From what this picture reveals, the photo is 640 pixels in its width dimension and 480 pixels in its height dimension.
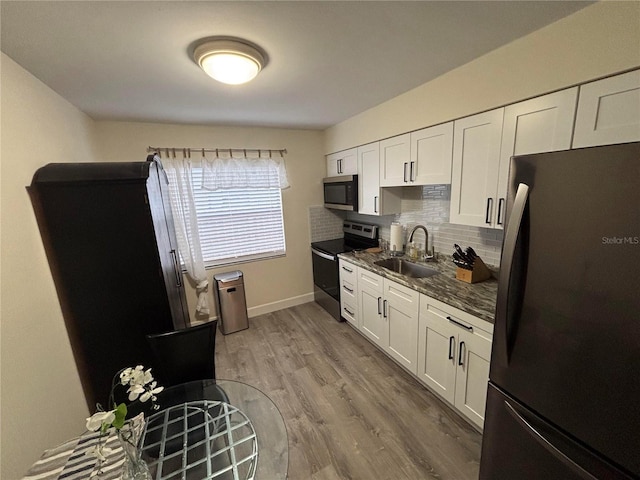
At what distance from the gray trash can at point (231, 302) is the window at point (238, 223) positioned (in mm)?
302

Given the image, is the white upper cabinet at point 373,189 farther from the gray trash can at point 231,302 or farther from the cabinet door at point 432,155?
the gray trash can at point 231,302

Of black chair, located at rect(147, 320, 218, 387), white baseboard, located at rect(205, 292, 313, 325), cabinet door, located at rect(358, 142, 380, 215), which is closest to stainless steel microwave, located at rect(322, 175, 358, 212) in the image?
cabinet door, located at rect(358, 142, 380, 215)

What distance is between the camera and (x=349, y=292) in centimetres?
292

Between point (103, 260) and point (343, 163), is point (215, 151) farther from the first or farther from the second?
point (103, 260)

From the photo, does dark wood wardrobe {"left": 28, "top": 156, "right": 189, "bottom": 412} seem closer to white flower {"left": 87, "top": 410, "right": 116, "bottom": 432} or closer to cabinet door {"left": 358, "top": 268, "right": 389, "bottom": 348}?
white flower {"left": 87, "top": 410, "right": 116, "bottom": 432}

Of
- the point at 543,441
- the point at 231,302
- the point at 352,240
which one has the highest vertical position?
the point at 352,240

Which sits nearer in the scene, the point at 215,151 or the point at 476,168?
the point at 476,168

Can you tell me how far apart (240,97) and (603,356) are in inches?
99.1

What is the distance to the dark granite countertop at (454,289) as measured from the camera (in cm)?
153

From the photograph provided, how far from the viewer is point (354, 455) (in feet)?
5.35

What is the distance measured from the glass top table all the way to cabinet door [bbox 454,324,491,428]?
3.97ft

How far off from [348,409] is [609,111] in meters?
2.36

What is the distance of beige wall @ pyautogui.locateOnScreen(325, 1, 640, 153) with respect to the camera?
1.09 meters

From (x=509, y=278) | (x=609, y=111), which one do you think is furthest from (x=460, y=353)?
(x=609, y=111)
